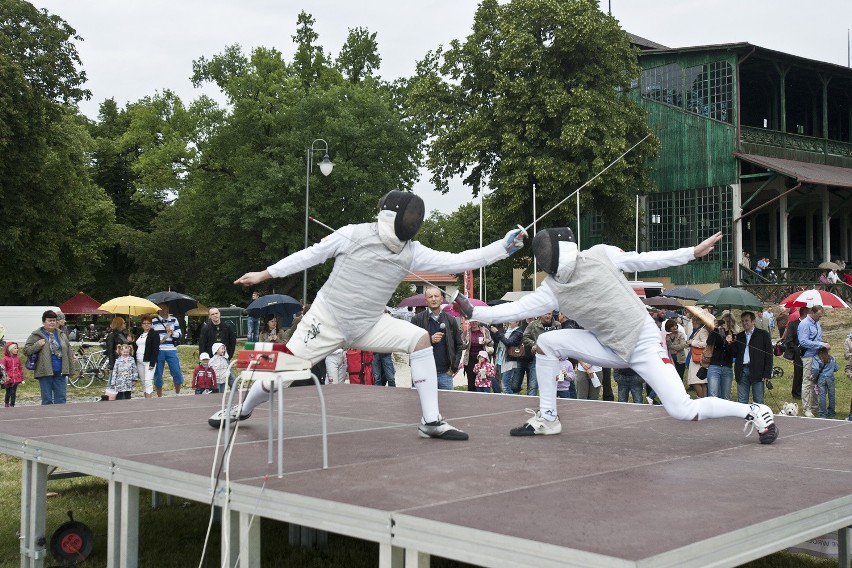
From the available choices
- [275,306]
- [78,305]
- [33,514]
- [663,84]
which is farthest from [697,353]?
[78,305]

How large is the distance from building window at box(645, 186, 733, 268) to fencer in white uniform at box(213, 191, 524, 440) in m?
25.4

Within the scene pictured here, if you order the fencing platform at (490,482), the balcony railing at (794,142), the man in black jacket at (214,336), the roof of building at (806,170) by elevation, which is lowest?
the fencing platform at (490,482)

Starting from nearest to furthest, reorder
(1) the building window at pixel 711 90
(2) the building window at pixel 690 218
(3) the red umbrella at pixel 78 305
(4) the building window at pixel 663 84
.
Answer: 1. (1) the building window at pixel 711 90
2. (2) the building window at pixel 690 218
3. (4) the building window at pixel 663 84
4. (3) the red umbrella at pixel 78 305

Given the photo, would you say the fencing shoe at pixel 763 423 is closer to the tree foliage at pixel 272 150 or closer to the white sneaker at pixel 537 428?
the white sneaker at pixel 537 428

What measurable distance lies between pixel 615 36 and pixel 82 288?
1284 inches

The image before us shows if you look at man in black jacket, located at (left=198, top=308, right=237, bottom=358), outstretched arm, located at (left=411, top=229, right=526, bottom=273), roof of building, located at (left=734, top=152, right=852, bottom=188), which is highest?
roof of building, located at (left=734, top=152, right=852, bottom=188)

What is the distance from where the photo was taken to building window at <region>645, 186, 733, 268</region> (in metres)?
31.2

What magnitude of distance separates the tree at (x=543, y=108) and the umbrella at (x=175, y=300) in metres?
11.6

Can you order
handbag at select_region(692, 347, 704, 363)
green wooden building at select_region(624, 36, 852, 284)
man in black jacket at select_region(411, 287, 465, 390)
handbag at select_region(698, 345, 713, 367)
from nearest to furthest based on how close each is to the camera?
man in black jacket at select_region(411, 287, 465, 390) < handbag at select_region(698, 345, 713, 367) < handbag at select_region(692, 347, 704, 363) < green wooden building at select_region(624, 36, 852, 284)

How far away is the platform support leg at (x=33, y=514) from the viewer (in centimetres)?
586

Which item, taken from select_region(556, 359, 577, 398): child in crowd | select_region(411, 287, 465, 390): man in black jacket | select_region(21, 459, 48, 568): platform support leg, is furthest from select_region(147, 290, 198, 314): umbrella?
select_region(21, 459, 48, 568): platform support leg

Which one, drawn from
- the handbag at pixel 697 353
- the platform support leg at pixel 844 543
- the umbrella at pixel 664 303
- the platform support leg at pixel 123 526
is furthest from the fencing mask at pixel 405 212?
the umbrella at pixel 664 303

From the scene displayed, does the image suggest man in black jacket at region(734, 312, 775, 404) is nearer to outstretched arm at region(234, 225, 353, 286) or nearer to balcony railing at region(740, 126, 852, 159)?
outstretched arm at region(234, 225, 353, 286)

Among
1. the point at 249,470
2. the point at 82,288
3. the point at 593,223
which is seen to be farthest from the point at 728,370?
the point at 82,288
